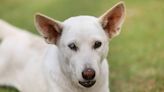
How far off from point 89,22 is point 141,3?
5.75m

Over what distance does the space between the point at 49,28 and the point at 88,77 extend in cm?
71

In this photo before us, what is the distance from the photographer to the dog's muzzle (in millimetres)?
5516

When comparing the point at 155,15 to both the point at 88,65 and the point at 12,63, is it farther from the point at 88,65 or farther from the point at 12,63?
the point at 88,65

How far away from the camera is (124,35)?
32.2 feet

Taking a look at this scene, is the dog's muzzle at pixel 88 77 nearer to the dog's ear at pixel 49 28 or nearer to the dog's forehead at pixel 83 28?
the dog's forehead at pixel 83 28

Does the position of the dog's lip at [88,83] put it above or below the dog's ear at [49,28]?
below

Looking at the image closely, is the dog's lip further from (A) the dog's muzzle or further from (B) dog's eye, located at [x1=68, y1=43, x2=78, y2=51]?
(B) dog's eye, located at [x1=68, y1=43, x2=78, y2=51]

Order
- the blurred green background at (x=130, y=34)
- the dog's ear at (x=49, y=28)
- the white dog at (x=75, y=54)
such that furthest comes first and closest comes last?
the blurred green background at (x=130, y=34) → the dog's ear at (x=49, y=28) → the white dog at (x=75, y=54)

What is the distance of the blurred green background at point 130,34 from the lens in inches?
310

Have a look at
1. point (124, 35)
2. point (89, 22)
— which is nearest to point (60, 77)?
point (89, 22)

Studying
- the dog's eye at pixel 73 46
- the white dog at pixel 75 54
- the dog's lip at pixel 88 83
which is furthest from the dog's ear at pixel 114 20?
the dog's lip at pixel 88 83

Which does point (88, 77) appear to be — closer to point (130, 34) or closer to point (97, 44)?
point (97, 44)

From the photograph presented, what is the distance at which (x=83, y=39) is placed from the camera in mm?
5652

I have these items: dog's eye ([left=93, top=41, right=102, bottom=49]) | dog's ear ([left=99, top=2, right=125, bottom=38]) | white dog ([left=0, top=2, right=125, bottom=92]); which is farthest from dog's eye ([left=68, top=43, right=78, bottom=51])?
dog's ear ([left=99, top=2, right=125, bottom=38])
